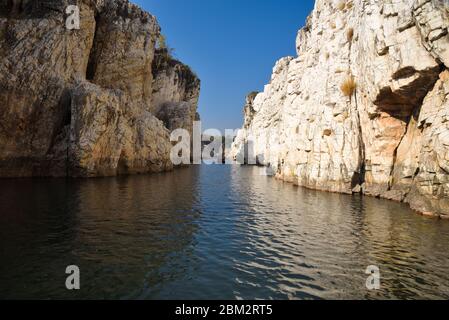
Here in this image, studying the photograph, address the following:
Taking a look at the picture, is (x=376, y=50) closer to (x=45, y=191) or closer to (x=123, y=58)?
(x=45, y=191)

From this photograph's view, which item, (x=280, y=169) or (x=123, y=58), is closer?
(x=280, y=169)

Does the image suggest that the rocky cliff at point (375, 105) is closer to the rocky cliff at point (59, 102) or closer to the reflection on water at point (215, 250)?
the reflection on water at point (215, 250)

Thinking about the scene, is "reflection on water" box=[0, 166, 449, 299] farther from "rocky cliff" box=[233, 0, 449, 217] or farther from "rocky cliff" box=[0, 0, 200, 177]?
"rocky cliff" box=[0, 0, 200, 177]

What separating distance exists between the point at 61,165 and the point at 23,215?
77.3ft

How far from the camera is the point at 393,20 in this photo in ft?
76.1

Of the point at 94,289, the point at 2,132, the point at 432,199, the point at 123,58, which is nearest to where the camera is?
the point at 94,289

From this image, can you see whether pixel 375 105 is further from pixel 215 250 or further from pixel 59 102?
pixel 59 102

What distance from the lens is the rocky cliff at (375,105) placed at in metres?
19.5

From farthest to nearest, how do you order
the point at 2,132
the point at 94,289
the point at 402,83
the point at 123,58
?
1. the point at 123,58
2. the point at 2,132
3. the point at 402,83
4. the point at 94,289

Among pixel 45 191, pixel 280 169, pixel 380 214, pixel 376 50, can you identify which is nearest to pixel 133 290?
pixel 380 214

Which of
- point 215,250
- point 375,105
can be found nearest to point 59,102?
point 215,250

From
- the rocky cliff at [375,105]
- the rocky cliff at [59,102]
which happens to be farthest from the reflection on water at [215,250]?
the rocky cliff at [59,102]

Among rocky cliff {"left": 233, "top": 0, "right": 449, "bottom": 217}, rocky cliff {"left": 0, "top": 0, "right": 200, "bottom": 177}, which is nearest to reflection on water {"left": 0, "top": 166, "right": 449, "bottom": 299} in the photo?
rocky cliff {"left": 233, "top": 0, "right": 449, "bottom": 217}

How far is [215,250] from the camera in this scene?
1339 centimetres
